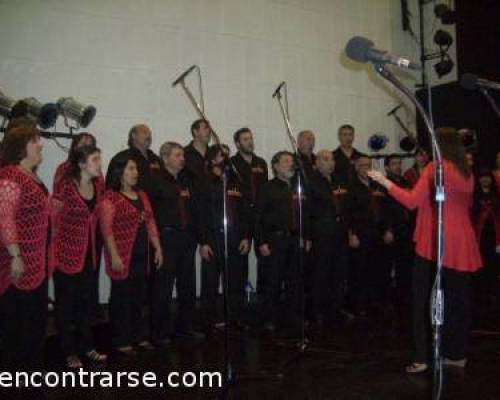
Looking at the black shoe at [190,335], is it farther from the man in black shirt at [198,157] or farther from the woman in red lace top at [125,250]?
the man in black shirt at [198,157]


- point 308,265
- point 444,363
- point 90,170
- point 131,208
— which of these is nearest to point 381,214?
point 308,265

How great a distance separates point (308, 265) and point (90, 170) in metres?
2.47

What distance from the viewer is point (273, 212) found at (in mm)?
4805

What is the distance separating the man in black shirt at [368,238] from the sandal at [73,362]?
285cm

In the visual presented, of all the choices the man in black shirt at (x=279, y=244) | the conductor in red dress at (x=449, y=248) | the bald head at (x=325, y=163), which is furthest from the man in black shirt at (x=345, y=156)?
the conductor in red dress at (x=449, y=248)

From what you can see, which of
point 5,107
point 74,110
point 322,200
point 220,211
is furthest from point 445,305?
point 5,107

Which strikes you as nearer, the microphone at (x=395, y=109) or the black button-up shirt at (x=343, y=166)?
the black button-up shirt at (x=343, y=166)

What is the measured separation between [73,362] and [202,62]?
12.5 feet

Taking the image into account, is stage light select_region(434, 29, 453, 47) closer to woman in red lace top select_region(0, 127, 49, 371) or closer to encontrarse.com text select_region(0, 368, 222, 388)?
encontrarse.com text select_region(0, 368, 222, 388)

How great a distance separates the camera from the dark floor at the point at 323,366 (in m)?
2.97

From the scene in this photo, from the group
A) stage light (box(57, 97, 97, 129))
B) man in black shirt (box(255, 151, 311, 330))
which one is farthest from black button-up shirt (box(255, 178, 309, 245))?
stage light (box(57, 97, 97, 129))

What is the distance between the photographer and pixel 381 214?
19.1 ft

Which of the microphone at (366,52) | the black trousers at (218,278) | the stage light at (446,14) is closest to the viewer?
the microphone at (366,52)

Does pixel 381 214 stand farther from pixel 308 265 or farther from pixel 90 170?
pixel 90 170
